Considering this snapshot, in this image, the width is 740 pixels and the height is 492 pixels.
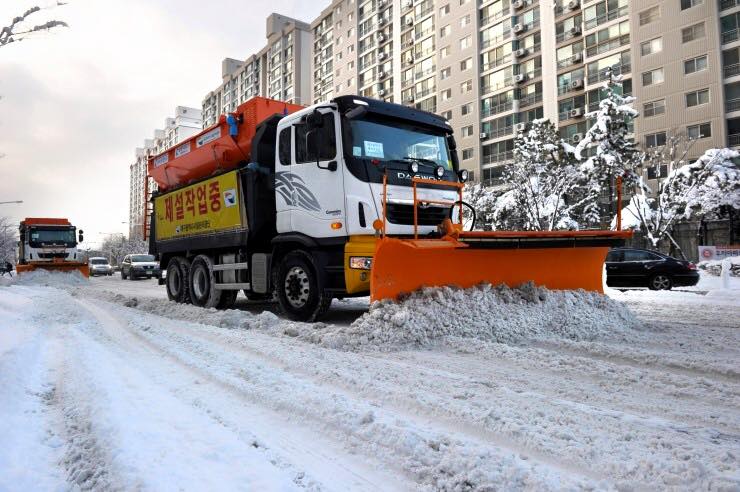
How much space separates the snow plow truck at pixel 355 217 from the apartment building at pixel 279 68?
73951 millimetres

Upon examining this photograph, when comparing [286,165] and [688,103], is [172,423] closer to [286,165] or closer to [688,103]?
[286,165]

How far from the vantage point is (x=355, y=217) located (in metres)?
6.27

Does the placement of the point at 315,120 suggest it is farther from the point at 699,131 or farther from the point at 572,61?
the point at 572,61

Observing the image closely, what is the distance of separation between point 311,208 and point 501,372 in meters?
3.83

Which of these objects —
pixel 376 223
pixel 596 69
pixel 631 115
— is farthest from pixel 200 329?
pixel 596 69

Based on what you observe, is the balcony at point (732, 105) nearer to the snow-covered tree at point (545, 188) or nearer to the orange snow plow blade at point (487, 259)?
the snow-covered tree at point (545, 188)

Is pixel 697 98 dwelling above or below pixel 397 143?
above

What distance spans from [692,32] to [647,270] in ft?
99.4

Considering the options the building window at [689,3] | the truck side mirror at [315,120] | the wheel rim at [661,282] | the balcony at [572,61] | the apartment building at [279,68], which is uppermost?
the apartment building at [279,68]

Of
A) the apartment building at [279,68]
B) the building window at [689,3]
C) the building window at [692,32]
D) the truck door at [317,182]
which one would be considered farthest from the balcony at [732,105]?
the apartment building at [279,68]

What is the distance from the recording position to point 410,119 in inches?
275

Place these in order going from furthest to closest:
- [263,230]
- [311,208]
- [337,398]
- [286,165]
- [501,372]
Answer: [263,230]
[286,165]
[311,208]
[501,372]
[337,398]

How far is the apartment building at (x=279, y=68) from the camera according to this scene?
81250 mm

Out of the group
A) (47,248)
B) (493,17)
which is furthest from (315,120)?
(493,17)
